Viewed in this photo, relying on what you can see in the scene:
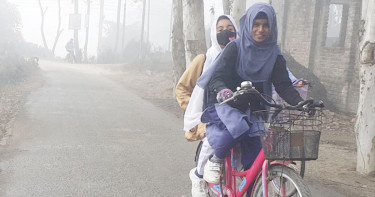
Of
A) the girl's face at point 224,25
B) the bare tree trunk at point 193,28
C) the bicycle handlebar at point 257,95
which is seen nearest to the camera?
the bicycle handlebar at point 257,95

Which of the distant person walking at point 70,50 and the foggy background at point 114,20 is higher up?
the foggy background at point 114,20

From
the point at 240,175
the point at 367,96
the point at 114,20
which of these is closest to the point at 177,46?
the point at 367,96

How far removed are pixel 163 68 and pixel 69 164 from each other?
62.3ft

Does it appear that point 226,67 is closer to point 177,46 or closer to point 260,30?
point 260,30

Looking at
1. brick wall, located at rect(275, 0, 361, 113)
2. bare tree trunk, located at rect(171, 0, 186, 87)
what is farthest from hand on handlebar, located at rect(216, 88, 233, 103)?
bare tree trunk, located at rect(171, 0, 186, 87)

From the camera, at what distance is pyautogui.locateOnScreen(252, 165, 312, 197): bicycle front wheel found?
2854mm

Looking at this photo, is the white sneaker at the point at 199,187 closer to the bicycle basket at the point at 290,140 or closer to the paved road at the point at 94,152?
the paved road at the point at 94,152

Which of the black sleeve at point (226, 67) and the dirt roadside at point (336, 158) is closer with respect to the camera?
the black sleeve at point (226, 67)

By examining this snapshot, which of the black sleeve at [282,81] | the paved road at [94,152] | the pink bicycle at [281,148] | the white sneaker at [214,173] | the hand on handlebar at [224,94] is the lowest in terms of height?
the paved road at [94,152]

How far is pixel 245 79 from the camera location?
350 cm

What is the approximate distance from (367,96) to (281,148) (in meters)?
3.26

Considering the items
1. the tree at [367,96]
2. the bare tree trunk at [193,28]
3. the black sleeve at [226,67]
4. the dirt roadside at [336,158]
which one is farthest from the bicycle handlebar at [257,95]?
the bare tree trunk at [193,28]

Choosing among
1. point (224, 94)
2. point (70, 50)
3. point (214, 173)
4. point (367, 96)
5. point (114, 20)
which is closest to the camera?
point (224, 94)

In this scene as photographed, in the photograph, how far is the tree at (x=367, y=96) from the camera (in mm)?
5480
